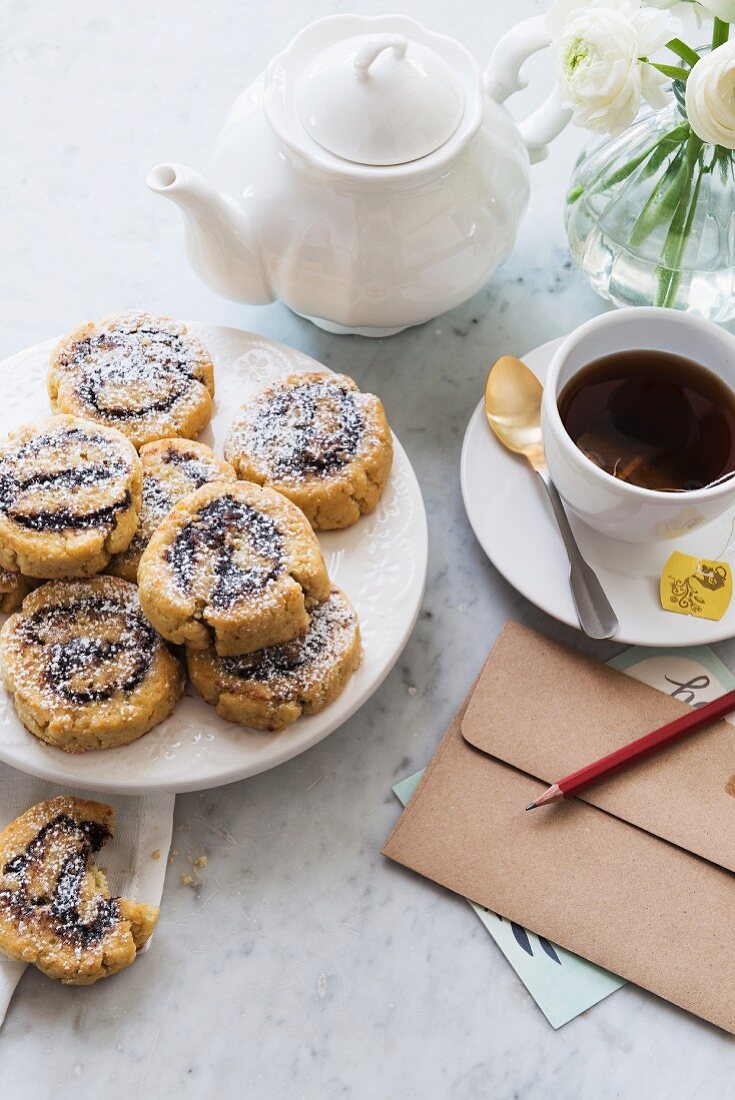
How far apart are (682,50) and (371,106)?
346 millimetres

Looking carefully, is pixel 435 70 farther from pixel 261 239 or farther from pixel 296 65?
pixel 261 239

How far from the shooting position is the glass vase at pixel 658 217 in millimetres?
1343

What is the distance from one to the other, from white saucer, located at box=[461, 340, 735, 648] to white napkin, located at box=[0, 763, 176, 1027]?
516 mm

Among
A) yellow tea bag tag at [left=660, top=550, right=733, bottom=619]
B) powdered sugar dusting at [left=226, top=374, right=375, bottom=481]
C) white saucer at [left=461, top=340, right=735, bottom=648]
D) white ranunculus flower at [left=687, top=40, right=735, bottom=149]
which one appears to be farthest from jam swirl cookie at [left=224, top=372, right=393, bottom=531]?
white ranunculus flower at [left=687, top=40, right=735, bottom=149]

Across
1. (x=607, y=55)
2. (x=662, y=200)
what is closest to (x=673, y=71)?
(x=607, y=55)

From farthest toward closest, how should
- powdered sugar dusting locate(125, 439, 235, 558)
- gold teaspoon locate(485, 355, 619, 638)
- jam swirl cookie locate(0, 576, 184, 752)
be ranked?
gold teaspoon locate(485, 355, 619, 638) < powdered sugar dusting locate(125, 439, 235, 558) < jam swirl cookie locate(0, 576, 184, 752)

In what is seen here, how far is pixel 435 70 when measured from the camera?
4.21ft

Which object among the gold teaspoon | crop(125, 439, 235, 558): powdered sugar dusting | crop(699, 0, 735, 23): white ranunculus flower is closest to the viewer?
crop(699, 0, 735, 23): white ranunculus flower

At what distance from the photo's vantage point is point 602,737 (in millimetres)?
1324

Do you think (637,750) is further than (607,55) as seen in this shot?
Yes

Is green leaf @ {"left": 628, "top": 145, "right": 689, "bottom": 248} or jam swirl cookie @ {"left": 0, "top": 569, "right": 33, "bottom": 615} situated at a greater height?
green leaf @ {"left": 628, "top": 145, "right": 689, "bottom": 248}

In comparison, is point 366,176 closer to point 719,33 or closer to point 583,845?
point 719,33

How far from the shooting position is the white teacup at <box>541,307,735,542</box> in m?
1.23

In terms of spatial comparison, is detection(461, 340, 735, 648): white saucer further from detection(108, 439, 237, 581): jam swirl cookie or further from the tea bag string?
detection(108, 439, 237, 581): jam swirl cookie
